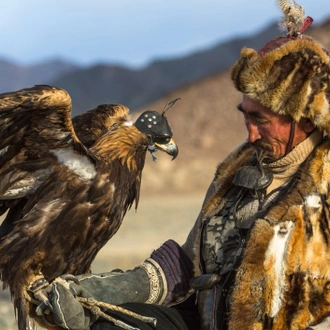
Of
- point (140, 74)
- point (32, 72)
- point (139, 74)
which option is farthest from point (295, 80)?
point (32, 72)

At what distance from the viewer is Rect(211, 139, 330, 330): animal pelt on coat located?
3.41 meters

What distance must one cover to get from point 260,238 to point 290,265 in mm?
155

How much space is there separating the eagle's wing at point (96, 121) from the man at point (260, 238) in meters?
0.95

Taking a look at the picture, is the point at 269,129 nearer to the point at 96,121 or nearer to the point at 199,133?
the point at 96,121

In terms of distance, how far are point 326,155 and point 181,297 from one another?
94cm

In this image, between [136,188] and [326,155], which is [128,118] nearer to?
[136,188]

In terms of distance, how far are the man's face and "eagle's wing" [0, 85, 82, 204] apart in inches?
33.1

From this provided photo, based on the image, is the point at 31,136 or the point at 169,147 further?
the point at 169,147

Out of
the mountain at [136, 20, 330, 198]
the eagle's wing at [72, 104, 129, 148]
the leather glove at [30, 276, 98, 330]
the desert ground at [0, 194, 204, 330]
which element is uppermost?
the mountain at [136, 20, 330, 198]

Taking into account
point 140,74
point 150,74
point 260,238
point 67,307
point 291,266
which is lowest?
point 67,307

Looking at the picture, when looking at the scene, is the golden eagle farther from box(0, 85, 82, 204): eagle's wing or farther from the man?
the man

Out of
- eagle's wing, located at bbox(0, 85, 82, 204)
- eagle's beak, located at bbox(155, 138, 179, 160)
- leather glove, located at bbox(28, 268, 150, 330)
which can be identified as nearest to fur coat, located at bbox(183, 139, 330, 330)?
leather glove, located at bbox(28, 268, 150, 330)

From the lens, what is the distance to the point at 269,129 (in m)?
3.63

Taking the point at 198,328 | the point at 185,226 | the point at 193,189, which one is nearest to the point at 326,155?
the point at 198,328
